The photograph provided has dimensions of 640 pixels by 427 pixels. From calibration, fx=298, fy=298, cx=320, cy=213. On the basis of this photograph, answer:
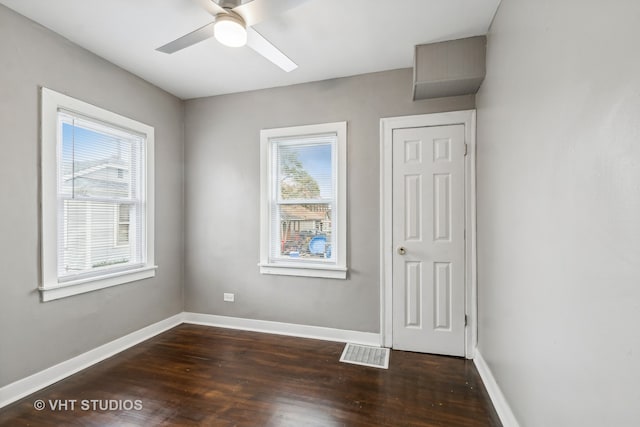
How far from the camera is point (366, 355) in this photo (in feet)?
8.89

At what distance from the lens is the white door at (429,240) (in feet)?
8.84

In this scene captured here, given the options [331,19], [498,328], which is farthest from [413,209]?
[331,19]

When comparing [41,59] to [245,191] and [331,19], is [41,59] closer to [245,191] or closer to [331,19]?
[245,191]

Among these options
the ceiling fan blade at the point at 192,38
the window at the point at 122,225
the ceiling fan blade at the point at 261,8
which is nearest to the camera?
the ceiling fan blade at the point at 261,8

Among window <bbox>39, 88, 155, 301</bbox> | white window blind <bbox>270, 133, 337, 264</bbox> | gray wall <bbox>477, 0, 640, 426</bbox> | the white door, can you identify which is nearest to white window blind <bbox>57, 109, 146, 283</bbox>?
window <bbox>39, 88, 155, 301</bbox>

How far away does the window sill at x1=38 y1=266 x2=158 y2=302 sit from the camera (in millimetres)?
2264

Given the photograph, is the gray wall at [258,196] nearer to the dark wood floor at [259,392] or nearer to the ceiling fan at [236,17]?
the dark wood floor at [259,392]

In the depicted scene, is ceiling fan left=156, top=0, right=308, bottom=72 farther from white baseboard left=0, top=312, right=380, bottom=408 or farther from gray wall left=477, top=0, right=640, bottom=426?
white baseboard left=0, top=312, right=380, bottom=408

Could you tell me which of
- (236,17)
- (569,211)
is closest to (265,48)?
(236,17)

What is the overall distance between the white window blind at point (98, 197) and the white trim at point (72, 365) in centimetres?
67

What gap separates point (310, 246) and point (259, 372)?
4.23 ft

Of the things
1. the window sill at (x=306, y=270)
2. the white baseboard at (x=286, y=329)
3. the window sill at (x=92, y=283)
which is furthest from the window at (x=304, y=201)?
the window sill at (x=92, y=283)

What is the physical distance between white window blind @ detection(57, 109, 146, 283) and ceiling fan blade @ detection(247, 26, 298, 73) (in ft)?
5.55

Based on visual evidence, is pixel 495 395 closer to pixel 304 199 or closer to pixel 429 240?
pixel 429 240
